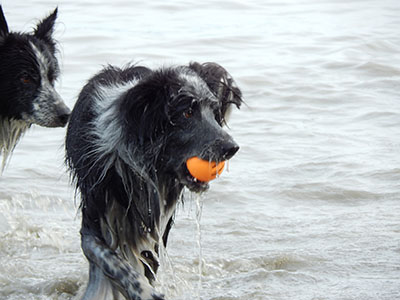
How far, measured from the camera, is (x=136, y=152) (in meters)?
4.27

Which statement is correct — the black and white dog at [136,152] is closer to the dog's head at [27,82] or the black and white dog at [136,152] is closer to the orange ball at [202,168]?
the orange ball at [202,168]

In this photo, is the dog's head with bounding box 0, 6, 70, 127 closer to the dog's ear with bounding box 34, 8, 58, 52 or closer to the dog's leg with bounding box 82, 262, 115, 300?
the dog's ear with bounding box 34, 8, 58, 52

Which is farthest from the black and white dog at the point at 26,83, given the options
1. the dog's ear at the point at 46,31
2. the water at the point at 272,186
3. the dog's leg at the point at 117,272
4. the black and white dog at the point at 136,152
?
the dog's leg at the point at 117,272

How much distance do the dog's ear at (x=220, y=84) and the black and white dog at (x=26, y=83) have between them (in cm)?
142

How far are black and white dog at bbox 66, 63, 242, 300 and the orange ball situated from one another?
36 mm

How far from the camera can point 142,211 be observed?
457cm

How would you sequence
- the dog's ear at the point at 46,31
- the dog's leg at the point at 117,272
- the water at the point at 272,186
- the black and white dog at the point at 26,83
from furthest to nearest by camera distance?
the dog's ear at the point at 46,31 < the black and white dog at the point at 26,83 < the water at the point at 272,186 < the dog's leg at the point at 117,272

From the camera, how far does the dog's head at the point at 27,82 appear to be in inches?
216

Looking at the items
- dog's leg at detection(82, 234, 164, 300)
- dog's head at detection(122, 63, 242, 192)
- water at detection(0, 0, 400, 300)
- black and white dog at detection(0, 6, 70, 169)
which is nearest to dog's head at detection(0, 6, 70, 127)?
black and white dog at detection(0, 6, 70, 169)

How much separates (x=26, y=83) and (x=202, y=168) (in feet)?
6.49

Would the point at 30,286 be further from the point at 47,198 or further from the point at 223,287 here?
the point at 47,198

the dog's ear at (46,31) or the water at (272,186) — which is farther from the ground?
the dog's ear at (46,31)

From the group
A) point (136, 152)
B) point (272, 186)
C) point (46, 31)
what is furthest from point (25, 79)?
point (272, 186)

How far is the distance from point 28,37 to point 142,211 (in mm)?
1855
